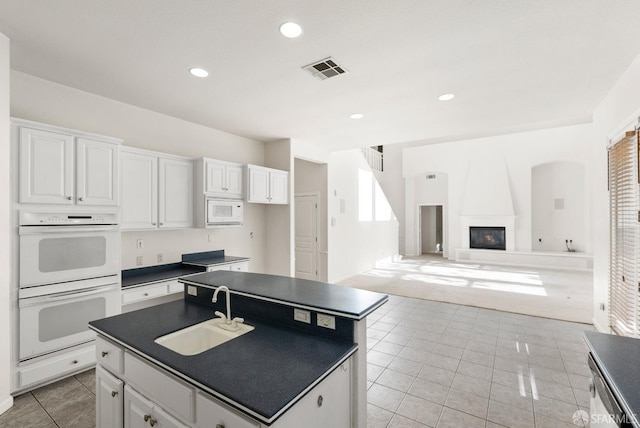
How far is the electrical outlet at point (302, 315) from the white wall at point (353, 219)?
4.60 meters

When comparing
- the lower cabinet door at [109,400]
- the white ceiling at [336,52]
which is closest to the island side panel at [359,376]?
the lower cabinet door at [109,400]

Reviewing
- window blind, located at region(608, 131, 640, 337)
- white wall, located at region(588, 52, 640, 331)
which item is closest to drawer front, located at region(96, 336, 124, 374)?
window blind, located at region(608, 131, 640, 337)

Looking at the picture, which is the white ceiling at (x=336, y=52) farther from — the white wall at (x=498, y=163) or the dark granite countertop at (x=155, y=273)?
the white wall at (x=498, y=163)

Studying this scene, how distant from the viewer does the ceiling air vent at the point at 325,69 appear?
9.05 feet

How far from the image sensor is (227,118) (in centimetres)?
431

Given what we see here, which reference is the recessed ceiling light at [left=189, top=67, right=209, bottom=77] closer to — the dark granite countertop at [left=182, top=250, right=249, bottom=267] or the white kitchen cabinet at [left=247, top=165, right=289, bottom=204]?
the white kitchen cabinet at [left=247, top=165, right=289, bottom=204]

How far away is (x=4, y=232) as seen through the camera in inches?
92.8

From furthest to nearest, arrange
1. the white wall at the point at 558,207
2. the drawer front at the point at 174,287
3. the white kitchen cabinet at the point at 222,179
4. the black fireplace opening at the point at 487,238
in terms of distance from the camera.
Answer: the black fireplace opening at the point at 487,238 → the white wall at the point at 558,207 → the white kitchen cabinet at the point at 222,179 → the drawer front at the point at 174,287

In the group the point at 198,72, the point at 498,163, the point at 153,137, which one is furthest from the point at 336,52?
the point at 498,163

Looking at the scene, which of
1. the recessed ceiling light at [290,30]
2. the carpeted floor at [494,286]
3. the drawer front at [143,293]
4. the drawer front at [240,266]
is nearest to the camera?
the recessed ceiling light at [290,30]

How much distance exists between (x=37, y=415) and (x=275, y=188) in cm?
375

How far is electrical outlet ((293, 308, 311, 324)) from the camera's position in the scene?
1779 millimetres

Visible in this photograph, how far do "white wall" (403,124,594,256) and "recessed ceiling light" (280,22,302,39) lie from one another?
938 cm

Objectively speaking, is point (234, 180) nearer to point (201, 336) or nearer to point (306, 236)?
point (306, 236)
